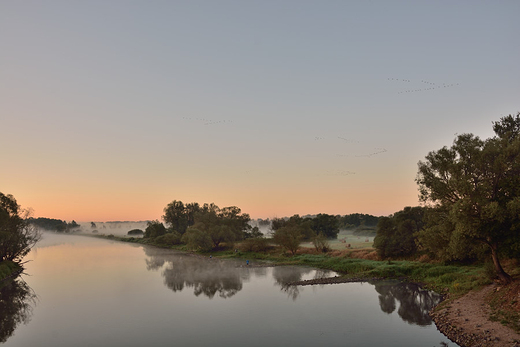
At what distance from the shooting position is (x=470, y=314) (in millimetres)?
28750

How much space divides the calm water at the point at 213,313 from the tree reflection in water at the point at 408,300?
97 millimetres

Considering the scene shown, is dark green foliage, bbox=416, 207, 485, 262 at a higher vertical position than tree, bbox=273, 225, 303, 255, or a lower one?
higher

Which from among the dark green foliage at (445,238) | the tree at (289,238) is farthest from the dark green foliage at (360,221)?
the dark green foliage at (445,238)

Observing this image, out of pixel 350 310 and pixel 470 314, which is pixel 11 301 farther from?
pixel 470 314

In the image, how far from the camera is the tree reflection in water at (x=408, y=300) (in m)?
32.6

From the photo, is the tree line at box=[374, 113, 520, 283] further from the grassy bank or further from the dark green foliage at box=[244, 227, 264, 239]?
the dark green foliage at box=[244, 227, 264, 239]

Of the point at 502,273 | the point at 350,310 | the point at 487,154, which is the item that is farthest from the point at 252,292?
the point at 487,154

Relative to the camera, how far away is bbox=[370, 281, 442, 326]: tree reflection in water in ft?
107

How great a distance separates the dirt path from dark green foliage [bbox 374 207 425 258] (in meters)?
30.4

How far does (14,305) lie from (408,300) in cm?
4832

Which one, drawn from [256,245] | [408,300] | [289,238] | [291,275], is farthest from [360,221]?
[408,300]

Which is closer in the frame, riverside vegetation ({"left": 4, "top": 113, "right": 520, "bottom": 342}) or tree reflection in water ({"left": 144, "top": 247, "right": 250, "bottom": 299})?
riverside vegetation ({"left": 4, "top": 113, "right": 520, "bottom": 342})

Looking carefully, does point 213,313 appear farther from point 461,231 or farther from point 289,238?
point 289,238

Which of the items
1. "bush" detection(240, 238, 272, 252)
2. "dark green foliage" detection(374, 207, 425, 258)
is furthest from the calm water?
"bush" detection(240, 238, 272, 252)
